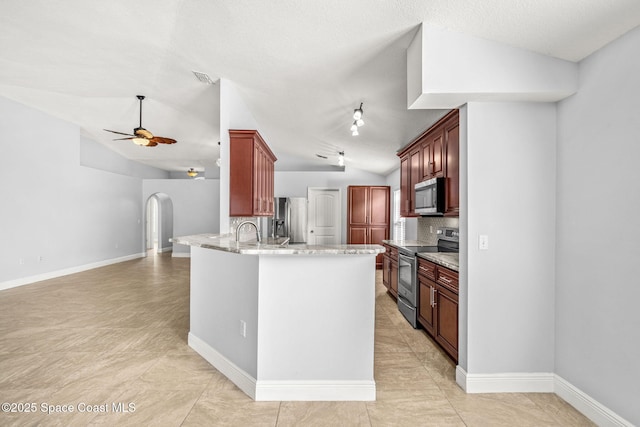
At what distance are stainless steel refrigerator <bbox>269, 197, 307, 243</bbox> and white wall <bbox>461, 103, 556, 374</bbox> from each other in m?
6.21

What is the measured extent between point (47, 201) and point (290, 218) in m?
5.10

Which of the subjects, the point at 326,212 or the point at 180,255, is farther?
the point at 180,255

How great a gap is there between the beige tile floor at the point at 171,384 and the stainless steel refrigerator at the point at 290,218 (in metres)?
4.28

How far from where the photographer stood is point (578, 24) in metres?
1.85

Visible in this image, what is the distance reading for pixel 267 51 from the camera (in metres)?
3.03

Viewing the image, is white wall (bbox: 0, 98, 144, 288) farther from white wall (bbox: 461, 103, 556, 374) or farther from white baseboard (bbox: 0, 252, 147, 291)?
white wall (bbox: 461, 103, 556, 374)

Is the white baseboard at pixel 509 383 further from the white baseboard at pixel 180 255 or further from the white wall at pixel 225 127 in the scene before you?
the white baseboard at pixel 180 255

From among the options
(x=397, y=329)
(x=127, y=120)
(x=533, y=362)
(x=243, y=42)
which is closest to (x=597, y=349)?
(x=533, y=362)

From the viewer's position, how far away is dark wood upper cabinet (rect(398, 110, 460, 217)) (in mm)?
3162

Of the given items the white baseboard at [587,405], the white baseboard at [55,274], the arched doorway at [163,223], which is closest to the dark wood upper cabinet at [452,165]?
the white baseboard at [587,405]

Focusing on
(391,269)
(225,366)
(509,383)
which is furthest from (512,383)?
(391,269)

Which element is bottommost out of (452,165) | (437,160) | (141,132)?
(452,165)

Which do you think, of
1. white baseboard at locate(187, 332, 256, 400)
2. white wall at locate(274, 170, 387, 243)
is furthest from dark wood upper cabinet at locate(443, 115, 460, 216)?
white wall at locate(274, 170, 387, 243)

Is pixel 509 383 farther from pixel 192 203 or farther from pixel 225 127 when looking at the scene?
pixel 192 203
